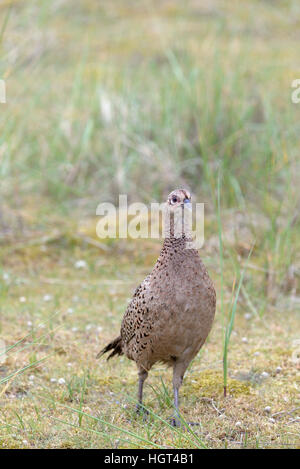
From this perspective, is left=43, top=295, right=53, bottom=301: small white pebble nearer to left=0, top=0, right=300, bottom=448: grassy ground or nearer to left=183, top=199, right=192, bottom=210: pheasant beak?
left=0, top=0, right=300, bottom=448: grassy ground

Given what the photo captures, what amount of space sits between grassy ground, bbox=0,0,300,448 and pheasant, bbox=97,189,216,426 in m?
0.22

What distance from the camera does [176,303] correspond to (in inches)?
135

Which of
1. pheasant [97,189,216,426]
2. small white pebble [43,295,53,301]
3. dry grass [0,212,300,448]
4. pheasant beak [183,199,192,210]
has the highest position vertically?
pheasant beak [183,199,192,210]

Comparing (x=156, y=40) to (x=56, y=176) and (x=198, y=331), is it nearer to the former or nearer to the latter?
(x=56, y=176)

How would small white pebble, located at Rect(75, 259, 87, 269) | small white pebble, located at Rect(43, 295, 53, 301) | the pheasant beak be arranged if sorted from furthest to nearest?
small white pebble, located at Rect(75, 259, 87, 269) < small white pebble, located at Rect(43, 295, 53, 301) < the pheasant beak

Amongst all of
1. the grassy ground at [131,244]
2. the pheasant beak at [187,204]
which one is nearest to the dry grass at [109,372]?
the grassy ground at [131,244]

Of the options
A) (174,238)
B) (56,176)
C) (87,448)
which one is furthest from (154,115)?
(87,448)

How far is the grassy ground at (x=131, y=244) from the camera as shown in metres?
3.68

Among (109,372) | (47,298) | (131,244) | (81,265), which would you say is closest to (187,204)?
(109,372)

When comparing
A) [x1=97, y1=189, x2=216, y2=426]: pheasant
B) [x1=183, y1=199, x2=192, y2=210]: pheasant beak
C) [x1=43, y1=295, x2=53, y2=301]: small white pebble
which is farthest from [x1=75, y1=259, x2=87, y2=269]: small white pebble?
[x1=183, y1=199, x2=192, y2=210]: pheasant beak

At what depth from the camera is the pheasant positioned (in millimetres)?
3451

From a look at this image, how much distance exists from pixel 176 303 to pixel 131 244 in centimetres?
304

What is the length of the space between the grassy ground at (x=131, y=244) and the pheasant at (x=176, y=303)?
22cm

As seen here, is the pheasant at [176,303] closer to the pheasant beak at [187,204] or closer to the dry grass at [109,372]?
the pheasant beak at [187,204]
